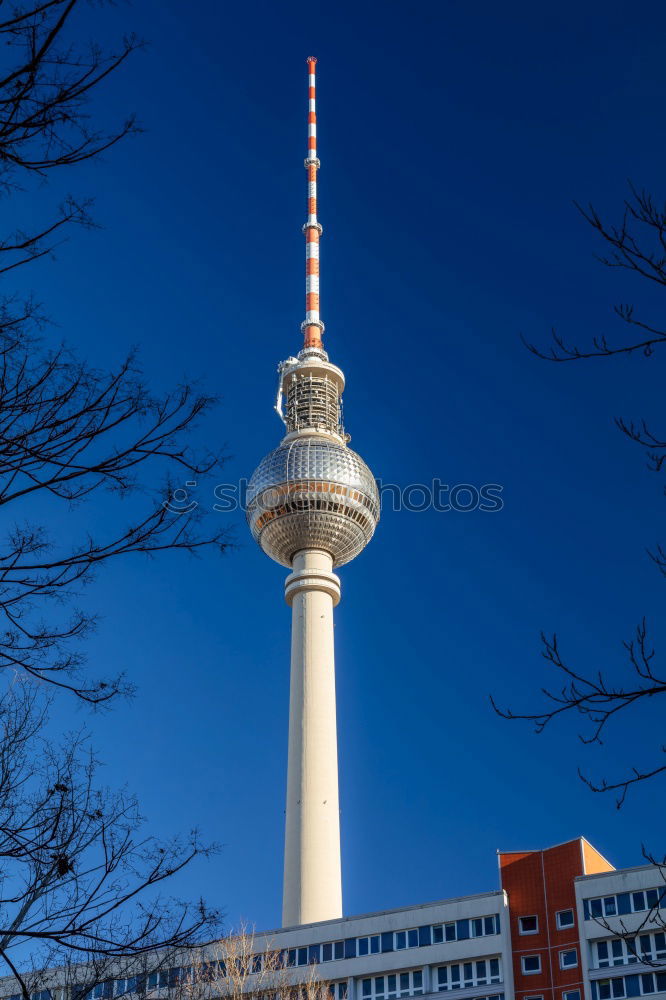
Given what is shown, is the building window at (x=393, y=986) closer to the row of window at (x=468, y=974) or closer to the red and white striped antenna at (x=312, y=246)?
the row of window at (x=468, y=974)

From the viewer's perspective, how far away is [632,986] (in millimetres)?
51812

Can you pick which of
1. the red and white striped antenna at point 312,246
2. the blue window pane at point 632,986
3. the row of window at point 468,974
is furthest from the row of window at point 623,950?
the red and white striped antenna at point 312,246

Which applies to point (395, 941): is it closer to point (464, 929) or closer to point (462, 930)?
point (462, 930)

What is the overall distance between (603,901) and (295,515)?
4560 centimetres

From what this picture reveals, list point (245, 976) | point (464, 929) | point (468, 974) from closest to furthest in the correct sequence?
1. point (245, 976)
2. point (468, 974)
3. point (464, 929)

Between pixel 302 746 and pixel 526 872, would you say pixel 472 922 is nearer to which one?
pixel 526 872

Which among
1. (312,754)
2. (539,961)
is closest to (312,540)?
(312,754)

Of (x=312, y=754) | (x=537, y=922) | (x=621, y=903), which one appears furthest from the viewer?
(x=312, y=754)

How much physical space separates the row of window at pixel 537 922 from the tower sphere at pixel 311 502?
4146 centimetres

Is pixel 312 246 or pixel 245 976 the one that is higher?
pixel 312 246

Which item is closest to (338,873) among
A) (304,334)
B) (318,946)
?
(318,946)

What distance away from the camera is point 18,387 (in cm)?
989

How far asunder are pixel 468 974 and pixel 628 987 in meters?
7.71

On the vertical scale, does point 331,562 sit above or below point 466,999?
above
